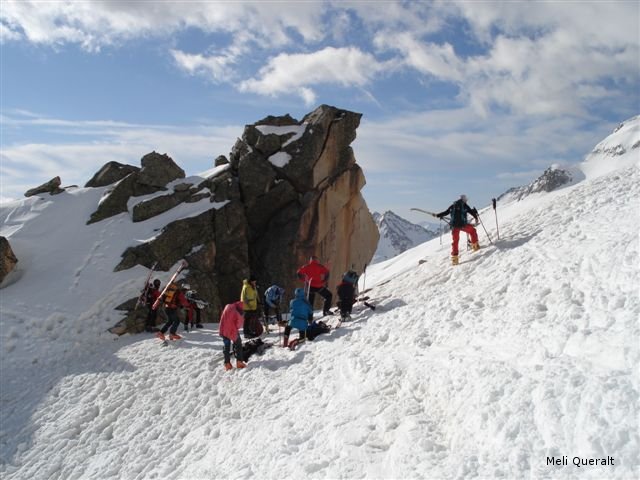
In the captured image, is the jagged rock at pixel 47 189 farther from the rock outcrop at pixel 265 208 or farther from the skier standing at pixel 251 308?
the skier standing at pixel 251 308

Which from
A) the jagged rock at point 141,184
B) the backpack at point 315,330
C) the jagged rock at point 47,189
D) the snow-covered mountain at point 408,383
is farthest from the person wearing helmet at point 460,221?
the jagged rock at point 47,189

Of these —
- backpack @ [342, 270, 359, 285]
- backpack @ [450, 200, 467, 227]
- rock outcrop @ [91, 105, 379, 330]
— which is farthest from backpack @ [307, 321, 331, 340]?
rock outcrop @ [91, 105, 379, 330]

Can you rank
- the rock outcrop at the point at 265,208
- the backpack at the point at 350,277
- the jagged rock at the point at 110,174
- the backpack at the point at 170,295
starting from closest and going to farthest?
the backpack at the point at 350,277
the backpack at the point at 170,295
the rock outcrop at the point at 265,208
the jagged rock at the point at 110,174

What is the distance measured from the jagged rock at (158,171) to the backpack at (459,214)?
20588mm

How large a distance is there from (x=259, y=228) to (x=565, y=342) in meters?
22.4

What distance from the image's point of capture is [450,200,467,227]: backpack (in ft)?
55.6

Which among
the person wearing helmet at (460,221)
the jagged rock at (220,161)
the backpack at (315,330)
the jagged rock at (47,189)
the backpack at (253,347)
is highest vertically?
the jagged rock at (220,161)

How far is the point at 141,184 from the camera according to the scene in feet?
100

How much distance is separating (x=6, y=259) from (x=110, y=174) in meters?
10.4

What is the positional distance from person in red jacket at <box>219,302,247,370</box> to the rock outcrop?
1039 centimetres

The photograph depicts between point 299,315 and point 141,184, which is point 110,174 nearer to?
point 141,184

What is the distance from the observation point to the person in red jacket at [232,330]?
587 inches

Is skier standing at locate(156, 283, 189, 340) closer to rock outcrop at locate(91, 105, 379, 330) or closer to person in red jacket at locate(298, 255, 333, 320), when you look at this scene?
person in red jacket at locate(298, 255, 333, 320)

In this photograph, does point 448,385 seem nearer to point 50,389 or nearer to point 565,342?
point 565,342
